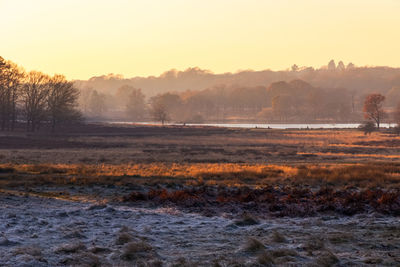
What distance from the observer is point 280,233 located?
535 inches

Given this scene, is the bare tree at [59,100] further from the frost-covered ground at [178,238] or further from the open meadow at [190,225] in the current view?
the frost-covered ground at [178,238]

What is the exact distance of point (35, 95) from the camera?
8375 centimetres

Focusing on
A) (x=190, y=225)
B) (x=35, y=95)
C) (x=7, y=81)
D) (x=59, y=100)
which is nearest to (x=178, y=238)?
(x=190, y=225)

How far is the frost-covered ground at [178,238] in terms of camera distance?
35.7 feet

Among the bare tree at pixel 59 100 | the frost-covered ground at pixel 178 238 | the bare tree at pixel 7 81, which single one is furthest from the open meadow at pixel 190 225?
the bare tree at pixel 59 100

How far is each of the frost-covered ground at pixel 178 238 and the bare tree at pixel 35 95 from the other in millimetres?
69573

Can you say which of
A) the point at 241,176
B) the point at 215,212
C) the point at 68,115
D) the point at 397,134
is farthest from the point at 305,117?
the point at 215,212

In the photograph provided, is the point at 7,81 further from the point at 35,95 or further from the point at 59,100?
the point at 59,100

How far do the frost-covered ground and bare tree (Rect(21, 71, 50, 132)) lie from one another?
69.6 metres

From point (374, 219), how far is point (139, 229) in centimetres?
824

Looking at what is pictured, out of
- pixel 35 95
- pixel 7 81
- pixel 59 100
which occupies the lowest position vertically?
pixel 59 100

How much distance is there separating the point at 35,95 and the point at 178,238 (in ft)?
254

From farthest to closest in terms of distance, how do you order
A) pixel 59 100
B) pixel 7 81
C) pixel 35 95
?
1. pixel 59 100
2. pixel 35 95
3. pixel 7 81

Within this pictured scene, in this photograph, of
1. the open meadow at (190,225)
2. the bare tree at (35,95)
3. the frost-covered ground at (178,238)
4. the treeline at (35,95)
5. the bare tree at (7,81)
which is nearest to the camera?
the frost-covered ground at (178,238)
